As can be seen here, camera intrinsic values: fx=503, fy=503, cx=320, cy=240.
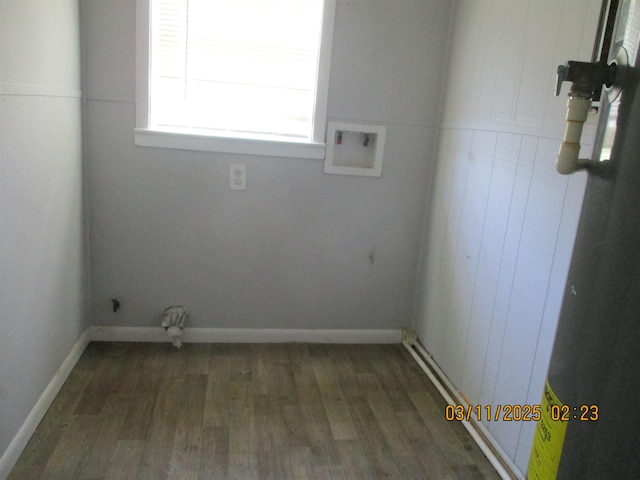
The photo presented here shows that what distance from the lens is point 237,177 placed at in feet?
8.25

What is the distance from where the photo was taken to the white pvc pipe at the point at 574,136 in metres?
0.90

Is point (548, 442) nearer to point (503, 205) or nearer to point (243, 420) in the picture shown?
point (503, 205)

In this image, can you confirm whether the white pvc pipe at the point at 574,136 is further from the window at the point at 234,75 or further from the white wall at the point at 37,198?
the window at the point at 234,75

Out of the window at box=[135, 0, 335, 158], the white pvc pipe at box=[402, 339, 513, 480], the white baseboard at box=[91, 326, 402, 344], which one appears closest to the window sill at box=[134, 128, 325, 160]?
the window at box=[135, 0, 335, 158]

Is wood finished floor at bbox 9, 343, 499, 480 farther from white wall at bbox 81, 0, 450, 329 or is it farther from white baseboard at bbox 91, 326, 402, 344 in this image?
white wall at bbox 81, 0, 450, 329

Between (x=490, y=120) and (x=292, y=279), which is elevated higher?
(x=490, y=120)

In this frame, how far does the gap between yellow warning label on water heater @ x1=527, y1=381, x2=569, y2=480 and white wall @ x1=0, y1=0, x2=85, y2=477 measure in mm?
1535

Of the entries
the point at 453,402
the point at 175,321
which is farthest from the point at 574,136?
the point at 175,321

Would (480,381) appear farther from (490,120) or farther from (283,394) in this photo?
(490,120)

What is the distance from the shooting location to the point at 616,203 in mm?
762

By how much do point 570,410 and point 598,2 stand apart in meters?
1.25

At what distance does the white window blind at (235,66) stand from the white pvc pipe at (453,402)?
4.17 ft

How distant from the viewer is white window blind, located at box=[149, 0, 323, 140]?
92.8 inches

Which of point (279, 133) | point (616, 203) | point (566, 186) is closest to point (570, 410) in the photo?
point (616, 203)
